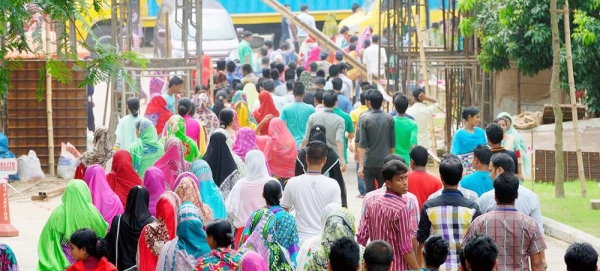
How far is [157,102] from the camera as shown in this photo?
53.9 ft

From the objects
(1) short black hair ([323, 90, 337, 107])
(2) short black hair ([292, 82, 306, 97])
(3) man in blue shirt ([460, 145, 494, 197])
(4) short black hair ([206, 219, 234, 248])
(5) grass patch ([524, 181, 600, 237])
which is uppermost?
(2) short black hair ([292, 82, 306, 97])

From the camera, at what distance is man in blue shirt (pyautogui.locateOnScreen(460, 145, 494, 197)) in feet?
32.6

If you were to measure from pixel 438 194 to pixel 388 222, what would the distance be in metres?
0.43

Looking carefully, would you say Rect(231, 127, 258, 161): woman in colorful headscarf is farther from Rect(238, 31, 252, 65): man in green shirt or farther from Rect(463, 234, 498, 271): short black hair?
Rect(238, 31, 252, 65): man in green shirt

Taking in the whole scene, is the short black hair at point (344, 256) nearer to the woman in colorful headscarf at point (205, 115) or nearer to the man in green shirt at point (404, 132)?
the man in green shirt at point (404, 132)

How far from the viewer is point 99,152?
40.7 feet

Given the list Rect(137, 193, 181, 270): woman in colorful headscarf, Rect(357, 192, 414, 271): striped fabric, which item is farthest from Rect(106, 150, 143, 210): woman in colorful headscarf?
Rect(357, 192, 414, 271): striped fabric

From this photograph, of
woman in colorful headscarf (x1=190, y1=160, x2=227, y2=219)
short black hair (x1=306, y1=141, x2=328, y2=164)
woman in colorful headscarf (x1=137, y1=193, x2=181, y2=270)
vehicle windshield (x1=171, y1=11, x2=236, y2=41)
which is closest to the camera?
woman in colorful headscarf (x1=137, y1=193, x2=181, y2=270)

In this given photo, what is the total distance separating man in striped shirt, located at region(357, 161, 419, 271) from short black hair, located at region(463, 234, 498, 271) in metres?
1.55

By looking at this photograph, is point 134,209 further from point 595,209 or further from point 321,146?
point 595,209

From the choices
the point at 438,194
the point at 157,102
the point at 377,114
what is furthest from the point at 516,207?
the point at 157,102

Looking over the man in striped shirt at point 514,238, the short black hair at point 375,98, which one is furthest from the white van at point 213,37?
the man in striped shirt at point 514,238

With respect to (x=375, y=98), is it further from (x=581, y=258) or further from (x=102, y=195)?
(x=581, y=258)

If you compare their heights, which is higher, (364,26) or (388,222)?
(364,26)
